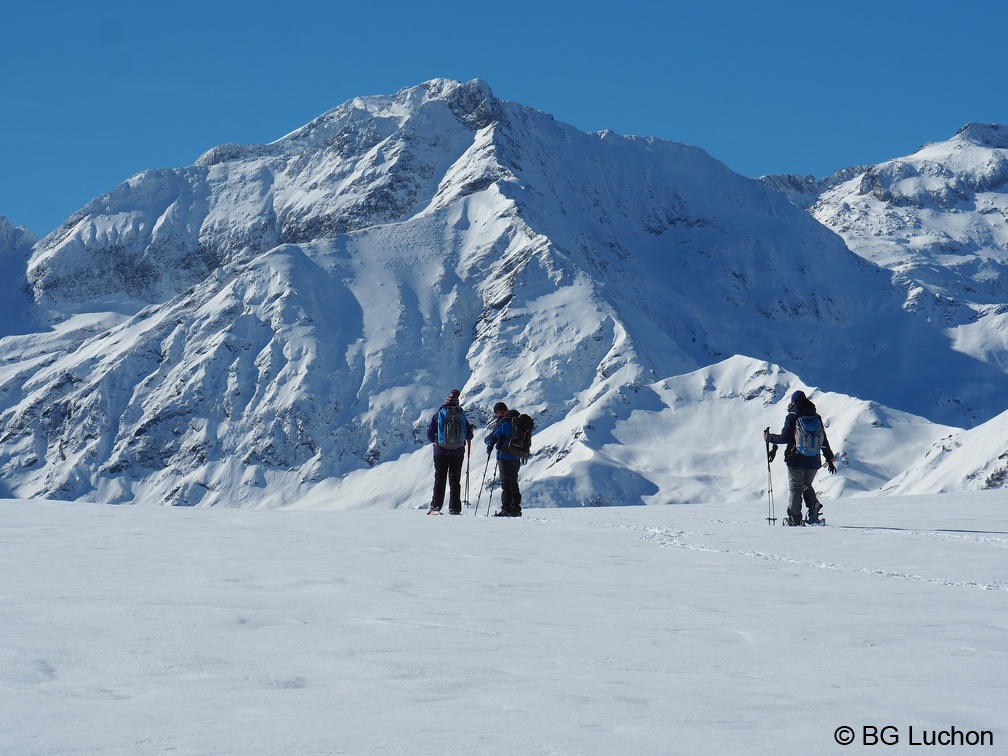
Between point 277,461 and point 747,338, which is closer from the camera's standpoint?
point 277,461

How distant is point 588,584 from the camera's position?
9.48 metres

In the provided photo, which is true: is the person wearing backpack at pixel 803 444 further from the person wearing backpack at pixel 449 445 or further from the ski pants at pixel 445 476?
the ski pants at pixel 445 476

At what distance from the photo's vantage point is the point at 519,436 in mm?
20531

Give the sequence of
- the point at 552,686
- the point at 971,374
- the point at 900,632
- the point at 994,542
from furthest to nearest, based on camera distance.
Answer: the point at 971,374
the point at 994,542
the point at 900,632
the point at 552,686

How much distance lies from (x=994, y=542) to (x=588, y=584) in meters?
6.40

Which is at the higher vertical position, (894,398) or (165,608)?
(894,398)

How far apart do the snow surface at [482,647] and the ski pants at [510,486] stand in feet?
26.4

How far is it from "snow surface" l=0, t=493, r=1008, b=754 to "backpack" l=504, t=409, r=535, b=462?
808 cm

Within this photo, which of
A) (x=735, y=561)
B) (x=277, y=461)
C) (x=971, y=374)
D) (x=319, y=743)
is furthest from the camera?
(x=971, y=374)

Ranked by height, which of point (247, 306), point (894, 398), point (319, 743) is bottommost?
point (319, 743)

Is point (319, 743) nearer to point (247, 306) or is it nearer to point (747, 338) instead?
point (247, 306)

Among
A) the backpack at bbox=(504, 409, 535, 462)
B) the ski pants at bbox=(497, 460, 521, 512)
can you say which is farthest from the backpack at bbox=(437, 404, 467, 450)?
the ski pants at bbox=(497, 460, 521, 512)

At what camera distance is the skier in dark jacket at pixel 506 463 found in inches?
804

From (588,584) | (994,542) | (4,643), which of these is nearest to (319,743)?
(4,643)
